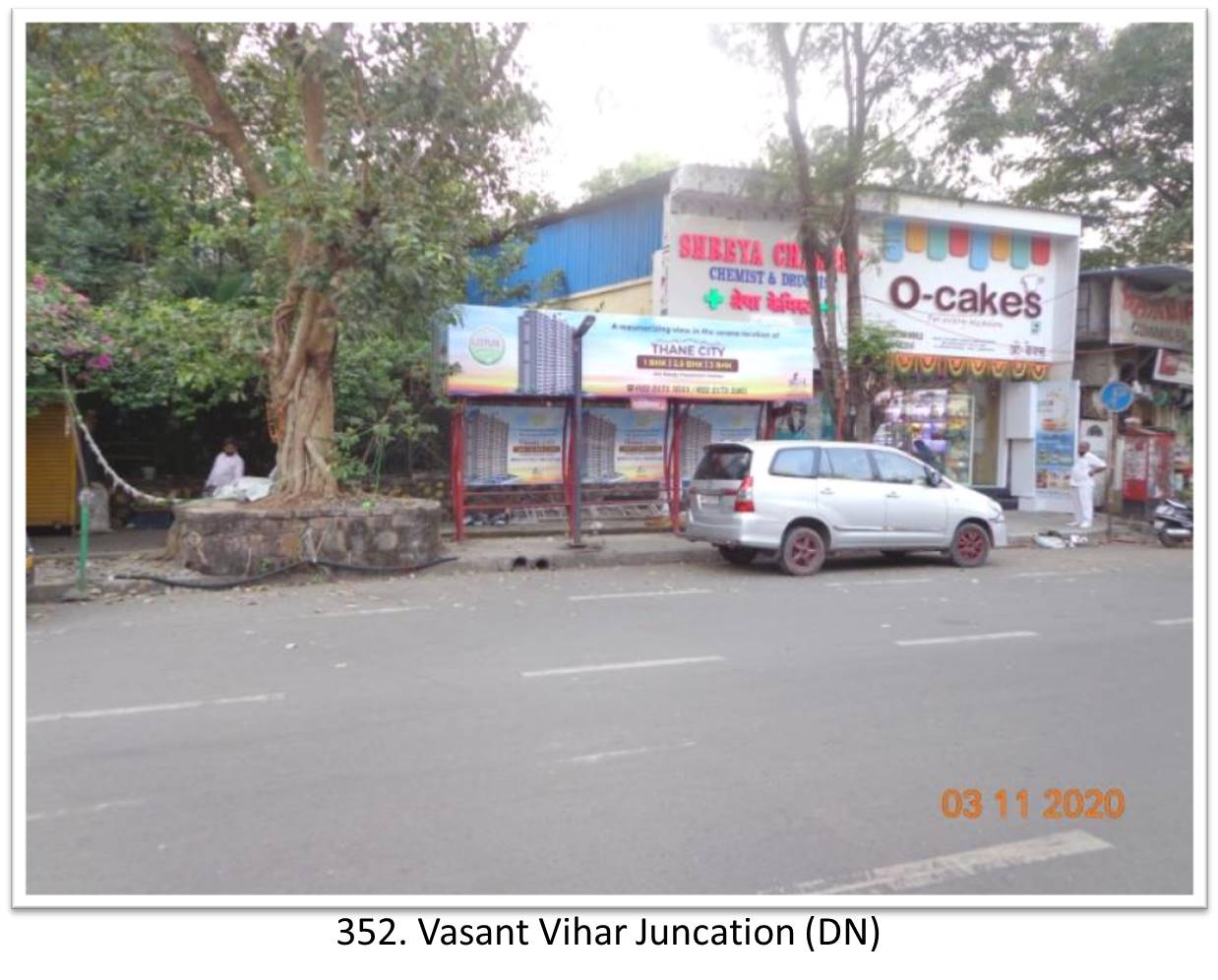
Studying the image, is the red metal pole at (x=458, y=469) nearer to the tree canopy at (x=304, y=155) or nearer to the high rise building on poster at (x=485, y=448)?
the high rise building on poster at (x=485, y=448)

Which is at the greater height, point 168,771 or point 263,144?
point 263,144

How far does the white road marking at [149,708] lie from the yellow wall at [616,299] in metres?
11.7

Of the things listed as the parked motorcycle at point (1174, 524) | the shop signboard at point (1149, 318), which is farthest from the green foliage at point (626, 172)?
the parked motorcycle at point (1174, 524)

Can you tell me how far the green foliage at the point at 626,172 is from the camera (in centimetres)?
3000

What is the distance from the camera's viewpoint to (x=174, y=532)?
11.7 metres

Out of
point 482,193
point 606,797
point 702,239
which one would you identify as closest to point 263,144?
point 482,193

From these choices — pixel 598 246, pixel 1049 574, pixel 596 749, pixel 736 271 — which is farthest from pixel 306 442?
pixel 1049 574

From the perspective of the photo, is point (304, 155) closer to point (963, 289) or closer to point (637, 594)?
point (637, 594)

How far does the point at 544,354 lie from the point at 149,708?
928 centimetres

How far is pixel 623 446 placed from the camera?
16.3 m

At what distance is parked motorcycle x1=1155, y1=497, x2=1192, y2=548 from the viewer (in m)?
16.6

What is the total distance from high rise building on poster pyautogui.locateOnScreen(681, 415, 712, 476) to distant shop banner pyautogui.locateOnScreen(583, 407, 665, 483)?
1.37 feet
